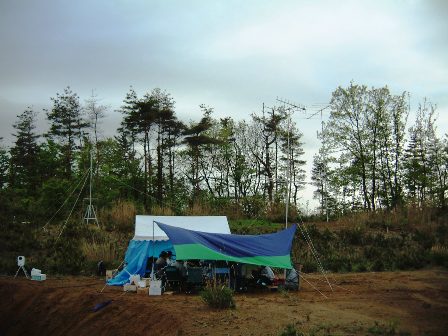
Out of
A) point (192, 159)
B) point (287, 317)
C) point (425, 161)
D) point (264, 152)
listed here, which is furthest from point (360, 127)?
point (287, 317)

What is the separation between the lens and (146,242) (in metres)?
15.6

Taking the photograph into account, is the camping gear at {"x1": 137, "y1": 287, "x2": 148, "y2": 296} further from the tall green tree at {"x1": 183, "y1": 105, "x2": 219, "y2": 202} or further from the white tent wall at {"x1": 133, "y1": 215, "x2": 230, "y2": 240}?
the tall green tree at {"x1": 183, "y1": 105, "x2": 219, "y2": 202}

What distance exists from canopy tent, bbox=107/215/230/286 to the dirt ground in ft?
3.48

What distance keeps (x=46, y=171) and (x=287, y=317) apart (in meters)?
32.1

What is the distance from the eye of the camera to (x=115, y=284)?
14.6 m

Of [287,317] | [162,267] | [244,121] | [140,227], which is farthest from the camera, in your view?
[244,121]

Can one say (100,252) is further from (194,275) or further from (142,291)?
(194,275)

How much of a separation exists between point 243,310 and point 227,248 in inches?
115

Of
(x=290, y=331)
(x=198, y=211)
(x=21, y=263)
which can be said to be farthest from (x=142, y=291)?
(x=198, y=211)

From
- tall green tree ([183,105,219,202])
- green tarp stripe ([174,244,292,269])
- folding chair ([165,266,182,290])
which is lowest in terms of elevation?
folding chair ([165,266,182,290])

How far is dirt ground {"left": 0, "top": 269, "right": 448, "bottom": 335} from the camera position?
886cm

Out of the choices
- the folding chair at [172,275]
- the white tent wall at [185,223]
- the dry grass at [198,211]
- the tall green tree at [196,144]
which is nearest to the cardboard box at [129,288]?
the folding chair at [172,275]

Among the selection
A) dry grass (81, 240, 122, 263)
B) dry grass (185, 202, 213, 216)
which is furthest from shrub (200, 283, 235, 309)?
dry grass (185, 202, 213, 216)

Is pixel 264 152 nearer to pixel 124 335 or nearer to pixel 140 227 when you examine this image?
pixel 140 227
